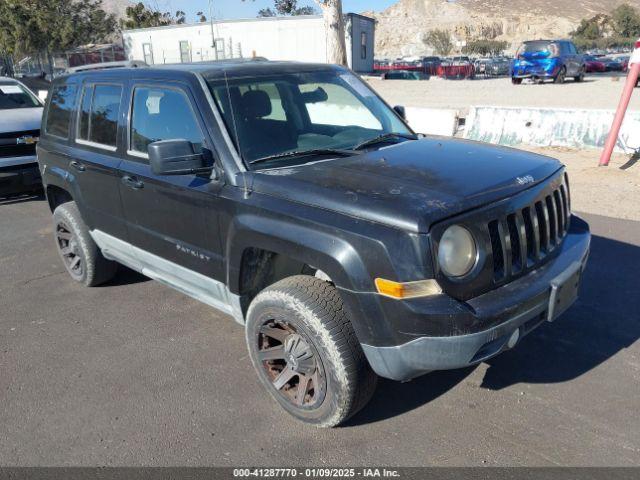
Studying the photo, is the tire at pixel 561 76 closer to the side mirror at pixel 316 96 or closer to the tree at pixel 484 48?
the side mirror at pixel 316 96

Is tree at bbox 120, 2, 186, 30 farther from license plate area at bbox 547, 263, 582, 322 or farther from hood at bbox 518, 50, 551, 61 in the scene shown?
license plate area at bbox 547, 263, 582, 322

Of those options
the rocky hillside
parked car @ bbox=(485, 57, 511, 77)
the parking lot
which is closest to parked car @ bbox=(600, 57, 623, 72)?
parked car @ bbox=(485, 57, 511, 77)

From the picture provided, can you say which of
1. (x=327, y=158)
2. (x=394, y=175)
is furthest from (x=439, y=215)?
(x=327, y=158)

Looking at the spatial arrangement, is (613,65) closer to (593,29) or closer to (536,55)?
(536,55)

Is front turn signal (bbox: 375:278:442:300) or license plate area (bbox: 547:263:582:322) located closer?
front turn signal (bbox: 375:278:442:300)

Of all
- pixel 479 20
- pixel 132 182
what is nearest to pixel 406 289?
pixel 132 182

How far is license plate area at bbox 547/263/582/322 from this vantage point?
2.95 meters

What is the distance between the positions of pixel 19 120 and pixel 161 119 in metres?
5.97

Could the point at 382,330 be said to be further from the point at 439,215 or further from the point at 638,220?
the point at 638,220

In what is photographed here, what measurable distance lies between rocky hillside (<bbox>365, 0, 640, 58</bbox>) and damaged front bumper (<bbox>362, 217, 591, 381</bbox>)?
378 feet

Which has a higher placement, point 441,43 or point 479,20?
point 479,20

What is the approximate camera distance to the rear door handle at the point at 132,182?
12.7ft

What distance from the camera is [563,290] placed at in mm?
3021

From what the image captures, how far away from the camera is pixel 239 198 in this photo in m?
3.17
